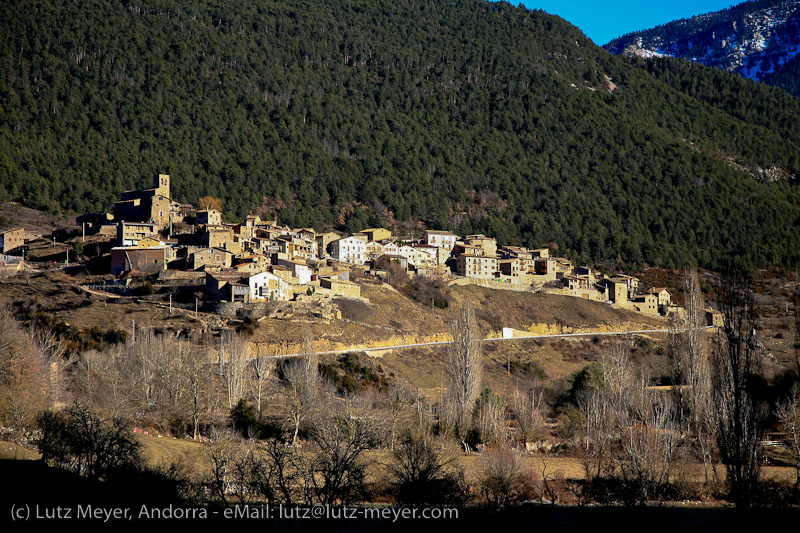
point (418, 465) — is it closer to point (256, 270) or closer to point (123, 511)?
point (123, 511)

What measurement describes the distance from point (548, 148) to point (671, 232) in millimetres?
36977

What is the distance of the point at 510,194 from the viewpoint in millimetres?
132250

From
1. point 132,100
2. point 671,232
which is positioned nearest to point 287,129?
point 132,100

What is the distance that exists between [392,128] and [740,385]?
132 meters

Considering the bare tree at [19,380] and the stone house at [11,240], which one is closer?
the bare tree at [19,380]

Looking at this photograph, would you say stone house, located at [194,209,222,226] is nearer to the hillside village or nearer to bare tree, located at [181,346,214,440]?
the hillside village

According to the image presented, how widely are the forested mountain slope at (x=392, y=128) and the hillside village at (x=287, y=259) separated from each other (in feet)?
50.1

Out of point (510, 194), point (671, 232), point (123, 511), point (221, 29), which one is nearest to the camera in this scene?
point (123, 511)

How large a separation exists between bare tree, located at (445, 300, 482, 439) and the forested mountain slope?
192 feet

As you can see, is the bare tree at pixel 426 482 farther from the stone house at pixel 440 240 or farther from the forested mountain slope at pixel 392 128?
the forested mountain slope at pixel 392 128

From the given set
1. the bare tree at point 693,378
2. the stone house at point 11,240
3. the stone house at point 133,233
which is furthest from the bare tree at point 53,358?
the bare tree at point 693,378

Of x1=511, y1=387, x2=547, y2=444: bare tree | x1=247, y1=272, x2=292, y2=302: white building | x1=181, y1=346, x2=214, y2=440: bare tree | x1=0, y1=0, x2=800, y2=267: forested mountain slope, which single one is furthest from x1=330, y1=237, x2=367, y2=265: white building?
x1=511, y1=387, x2=547, y2=444: bare tree

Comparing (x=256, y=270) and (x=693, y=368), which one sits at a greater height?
(x=256, y=270)

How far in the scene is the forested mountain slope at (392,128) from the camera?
110m
